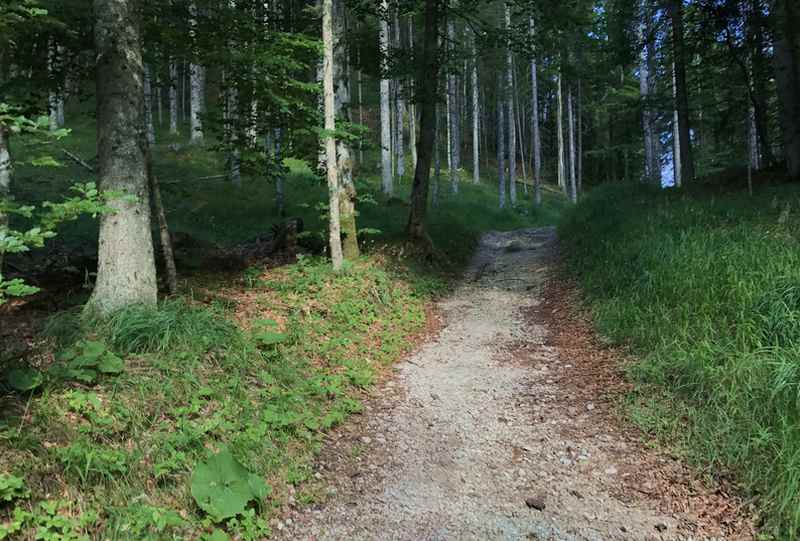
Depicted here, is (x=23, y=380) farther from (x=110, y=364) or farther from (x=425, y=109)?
(x=425, y=109)

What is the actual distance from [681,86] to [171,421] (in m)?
15.7

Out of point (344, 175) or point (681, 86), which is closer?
point (344, 175)

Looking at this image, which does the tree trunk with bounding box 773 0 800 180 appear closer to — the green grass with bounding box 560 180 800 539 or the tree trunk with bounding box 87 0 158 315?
the green grass with bounding box 560 180 800 539

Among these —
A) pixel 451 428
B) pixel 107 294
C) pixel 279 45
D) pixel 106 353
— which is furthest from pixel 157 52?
pixel 451 428

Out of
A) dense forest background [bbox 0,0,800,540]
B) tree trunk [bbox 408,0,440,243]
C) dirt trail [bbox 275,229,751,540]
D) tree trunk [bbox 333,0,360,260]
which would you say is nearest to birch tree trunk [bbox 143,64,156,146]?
dense forest background [bbox 0,0,800,540]

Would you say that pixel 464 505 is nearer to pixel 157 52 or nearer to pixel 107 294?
pixel 107 294

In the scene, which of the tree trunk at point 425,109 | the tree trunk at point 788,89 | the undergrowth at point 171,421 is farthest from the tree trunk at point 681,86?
the undergrowth at point 171,421

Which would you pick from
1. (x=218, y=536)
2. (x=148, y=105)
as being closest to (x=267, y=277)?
(x=218, y=536)

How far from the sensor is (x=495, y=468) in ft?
12.4

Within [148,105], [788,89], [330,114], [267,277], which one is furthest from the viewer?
[148,105]

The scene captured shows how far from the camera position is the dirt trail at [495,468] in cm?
307

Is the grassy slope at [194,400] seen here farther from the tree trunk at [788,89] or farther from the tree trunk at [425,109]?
the tree trunk at [788,89]

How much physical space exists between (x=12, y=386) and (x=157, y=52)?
263 inches

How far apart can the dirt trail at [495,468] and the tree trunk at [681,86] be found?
11.2 meters
